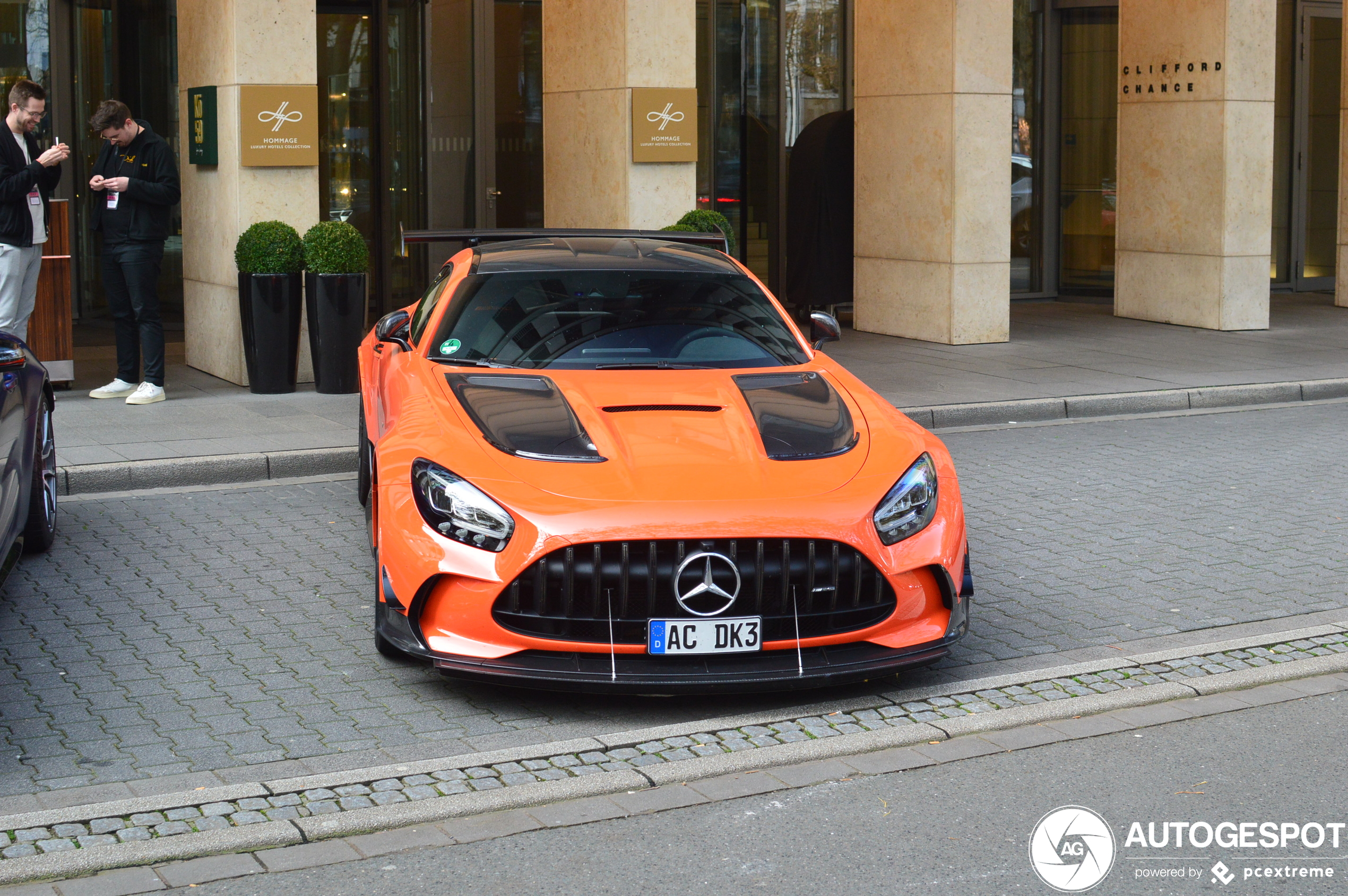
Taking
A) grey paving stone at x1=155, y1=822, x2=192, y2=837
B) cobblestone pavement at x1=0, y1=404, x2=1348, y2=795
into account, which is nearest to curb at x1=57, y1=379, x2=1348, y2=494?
cobblestone pavement at x1=0, y1=404, x2=1348, y2=795

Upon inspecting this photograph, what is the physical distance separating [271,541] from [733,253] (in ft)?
36.9

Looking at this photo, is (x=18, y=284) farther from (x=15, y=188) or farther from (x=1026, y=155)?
(x=1026, y=155)

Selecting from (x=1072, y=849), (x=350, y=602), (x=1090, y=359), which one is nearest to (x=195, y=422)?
(x=350, y=602)

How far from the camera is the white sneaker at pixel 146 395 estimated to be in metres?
11.2

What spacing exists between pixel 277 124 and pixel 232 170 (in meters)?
0.51

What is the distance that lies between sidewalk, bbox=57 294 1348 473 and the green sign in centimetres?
178

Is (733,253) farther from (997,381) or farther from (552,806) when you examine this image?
(552,806)

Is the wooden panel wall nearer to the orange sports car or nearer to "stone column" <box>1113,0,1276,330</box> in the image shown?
the orange sports car

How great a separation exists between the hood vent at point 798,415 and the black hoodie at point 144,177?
6419 millimetres

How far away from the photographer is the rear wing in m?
7.74

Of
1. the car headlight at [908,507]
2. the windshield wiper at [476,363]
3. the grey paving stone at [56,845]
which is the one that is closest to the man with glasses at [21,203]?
the windshield wiper at [476,363]

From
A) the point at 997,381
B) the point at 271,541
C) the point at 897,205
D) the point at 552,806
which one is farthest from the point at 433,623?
the point at 897,205

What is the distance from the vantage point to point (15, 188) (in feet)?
Result: 35.1

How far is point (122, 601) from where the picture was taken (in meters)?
6.57
